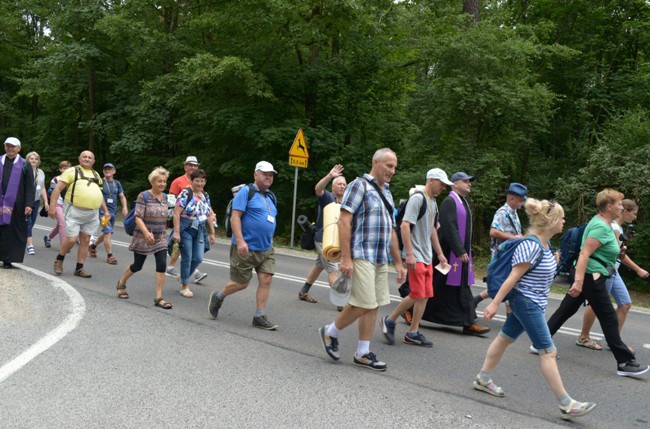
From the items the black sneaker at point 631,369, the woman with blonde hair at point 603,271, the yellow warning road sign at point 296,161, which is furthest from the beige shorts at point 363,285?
the yellow warning road sign at point 296,161

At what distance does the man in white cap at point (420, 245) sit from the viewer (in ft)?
19.3

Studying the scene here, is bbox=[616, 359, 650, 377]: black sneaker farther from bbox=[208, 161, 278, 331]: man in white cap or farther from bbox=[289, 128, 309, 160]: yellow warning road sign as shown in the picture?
bbox=[289, 128, 309, 160]: yellow warning road sign

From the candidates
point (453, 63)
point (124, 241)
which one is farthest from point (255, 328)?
point (453, 63)

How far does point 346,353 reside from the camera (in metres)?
5.72

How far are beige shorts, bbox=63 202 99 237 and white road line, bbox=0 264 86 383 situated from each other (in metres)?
0.75

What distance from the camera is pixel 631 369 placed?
5.49 meters

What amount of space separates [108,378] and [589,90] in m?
21.5

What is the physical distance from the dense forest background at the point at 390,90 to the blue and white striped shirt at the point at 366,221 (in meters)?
12.3

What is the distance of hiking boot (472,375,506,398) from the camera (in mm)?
4691

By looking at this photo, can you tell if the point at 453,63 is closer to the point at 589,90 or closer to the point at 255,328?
the point at 589,90

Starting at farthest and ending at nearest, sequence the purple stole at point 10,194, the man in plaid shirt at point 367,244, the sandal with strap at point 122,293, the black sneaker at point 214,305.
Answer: the purple stole at point 10,194, the sandal with strap at point 122,293, the black sneaker at point 214,305, the man in plaid shirt at point 367,244

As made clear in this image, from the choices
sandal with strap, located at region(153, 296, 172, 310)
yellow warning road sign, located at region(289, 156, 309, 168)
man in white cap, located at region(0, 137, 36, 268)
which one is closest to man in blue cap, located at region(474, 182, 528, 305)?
sandal with strap, located at region(153, 296, 172, 310)

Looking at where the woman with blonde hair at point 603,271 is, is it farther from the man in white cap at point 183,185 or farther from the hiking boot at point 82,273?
the hiking boot at point 82,273

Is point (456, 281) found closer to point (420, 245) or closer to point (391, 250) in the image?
point (420, 245)
